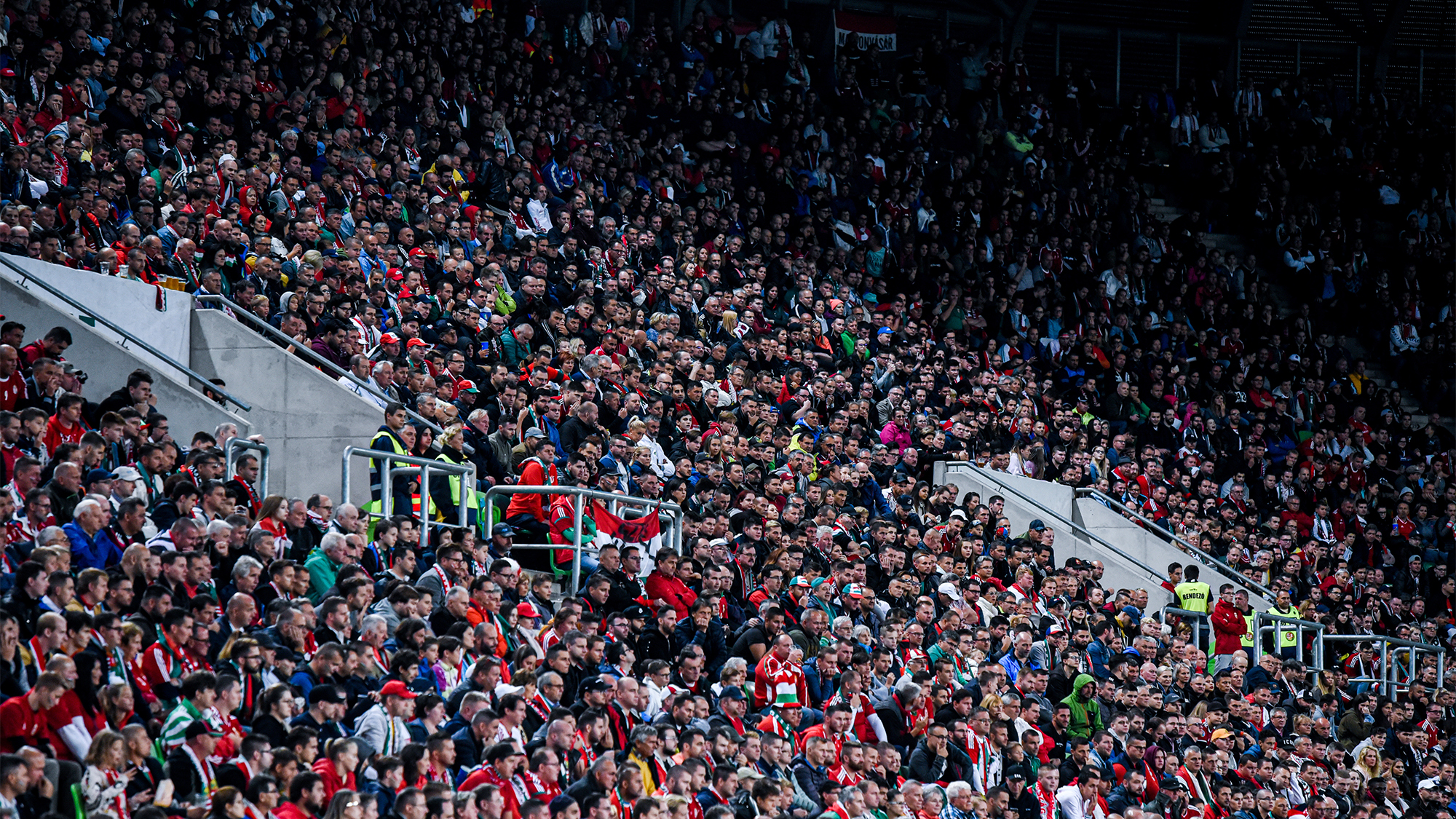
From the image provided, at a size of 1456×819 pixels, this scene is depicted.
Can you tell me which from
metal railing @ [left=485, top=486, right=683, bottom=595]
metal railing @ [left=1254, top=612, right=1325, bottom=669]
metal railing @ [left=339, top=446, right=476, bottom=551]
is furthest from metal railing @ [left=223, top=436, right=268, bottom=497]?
metal railing @ [left=1254, top=612, right=1325, bottom=669]

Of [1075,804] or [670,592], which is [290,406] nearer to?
[670,592]

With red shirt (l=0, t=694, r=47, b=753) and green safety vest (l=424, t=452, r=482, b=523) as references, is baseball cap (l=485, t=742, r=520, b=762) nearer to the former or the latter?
red shirt (l=0, t=694, r=47, b=753)

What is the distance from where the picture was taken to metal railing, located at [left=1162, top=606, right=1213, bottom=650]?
60.2 ft

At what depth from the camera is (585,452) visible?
48.4 ft

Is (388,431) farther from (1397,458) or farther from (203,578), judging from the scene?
(1397,458)

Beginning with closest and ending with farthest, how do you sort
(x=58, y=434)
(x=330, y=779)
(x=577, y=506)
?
(x=330, y=779)
(x=58, y=434)
(x=577, y=506)

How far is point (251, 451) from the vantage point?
1280 cm

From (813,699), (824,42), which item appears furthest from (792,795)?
(824,42)

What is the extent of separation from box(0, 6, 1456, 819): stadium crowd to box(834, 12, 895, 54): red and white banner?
298mm

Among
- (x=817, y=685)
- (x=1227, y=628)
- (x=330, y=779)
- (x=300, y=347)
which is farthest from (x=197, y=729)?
(x=1227, y=628)

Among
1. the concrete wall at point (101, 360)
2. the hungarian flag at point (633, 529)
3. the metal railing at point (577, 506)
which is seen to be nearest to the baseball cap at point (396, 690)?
the metal railing at point (577, 506)

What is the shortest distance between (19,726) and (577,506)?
216 inches

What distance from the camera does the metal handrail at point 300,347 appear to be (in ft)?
47.6

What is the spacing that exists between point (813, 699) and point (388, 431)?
145 inches
